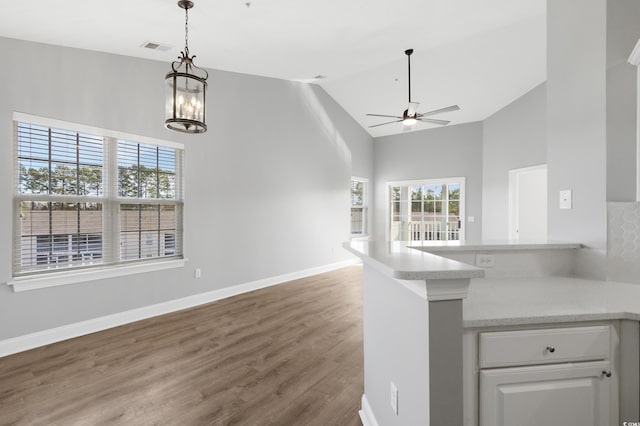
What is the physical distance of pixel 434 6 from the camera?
3.19 metres

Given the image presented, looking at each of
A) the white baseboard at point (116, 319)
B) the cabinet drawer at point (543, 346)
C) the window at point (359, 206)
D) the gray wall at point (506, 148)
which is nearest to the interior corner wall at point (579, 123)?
the cabinet drawer at point (543, 346)

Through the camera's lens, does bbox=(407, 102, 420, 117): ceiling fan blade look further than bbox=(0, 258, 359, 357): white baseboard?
Yes

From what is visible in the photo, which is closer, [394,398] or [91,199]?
[394,398]

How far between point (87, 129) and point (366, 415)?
11.6ft

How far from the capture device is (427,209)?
777 cm

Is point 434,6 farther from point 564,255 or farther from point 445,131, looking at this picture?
point 445,131

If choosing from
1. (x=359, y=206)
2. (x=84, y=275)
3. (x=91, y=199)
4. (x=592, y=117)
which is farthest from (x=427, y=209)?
(x=84, y=275)

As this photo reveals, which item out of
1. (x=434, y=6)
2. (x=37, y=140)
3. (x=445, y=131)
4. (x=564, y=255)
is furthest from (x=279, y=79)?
(x=564, y=255)

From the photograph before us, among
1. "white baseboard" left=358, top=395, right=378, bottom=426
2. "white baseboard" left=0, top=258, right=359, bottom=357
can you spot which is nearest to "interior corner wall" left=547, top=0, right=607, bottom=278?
"white baseboard" left=358, top=395, right=378, bottom=426

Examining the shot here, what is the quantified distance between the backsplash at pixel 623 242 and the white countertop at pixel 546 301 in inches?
2.8

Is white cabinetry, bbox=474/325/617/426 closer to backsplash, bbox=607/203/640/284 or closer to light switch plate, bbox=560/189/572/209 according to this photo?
backsplash, bbox=607/203/640/284

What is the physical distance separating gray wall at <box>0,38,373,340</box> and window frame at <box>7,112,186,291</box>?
0.07 meters

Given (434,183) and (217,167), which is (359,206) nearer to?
(434,183)

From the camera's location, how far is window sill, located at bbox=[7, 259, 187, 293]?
9.34 feet
